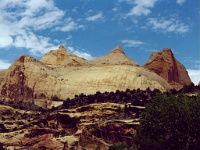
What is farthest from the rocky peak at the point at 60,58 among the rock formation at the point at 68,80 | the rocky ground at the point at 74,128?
the rocky ground at the point at 74,128

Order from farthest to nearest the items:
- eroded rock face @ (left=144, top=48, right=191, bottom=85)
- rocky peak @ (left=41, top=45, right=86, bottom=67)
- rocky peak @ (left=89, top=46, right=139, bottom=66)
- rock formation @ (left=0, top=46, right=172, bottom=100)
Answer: eroded rock face @ (left=144, top=48, right=191, bottom=85), rocky peak @ (left=41, top=45, right=86, bottom=67), rocky peak @ (left=89, top=46, right=139, bottom=66), rock formation @ (left=0, top=46, right=172, bottom=100)

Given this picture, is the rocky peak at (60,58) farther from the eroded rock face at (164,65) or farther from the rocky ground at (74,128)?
the rocky ground at (74,128)

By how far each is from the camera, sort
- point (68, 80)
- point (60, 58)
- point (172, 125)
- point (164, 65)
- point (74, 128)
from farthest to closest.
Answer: point (60, 58), point (164, 65), point (68, 80), point (74, 128), point (172, 125)

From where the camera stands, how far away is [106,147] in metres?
43.7

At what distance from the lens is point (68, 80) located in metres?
83.9

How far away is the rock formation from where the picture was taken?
80000 mm

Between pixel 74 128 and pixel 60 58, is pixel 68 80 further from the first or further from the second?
pixel 74 128

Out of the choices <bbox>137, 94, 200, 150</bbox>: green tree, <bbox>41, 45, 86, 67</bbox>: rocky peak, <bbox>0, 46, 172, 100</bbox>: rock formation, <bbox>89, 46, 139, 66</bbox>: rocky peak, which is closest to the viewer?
<bbox>137, 94, 200, 150</bbox>: green tree

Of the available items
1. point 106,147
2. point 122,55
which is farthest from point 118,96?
point 122,55

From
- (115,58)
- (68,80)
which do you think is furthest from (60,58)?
(68,80)

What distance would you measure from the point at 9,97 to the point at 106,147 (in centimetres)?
4500

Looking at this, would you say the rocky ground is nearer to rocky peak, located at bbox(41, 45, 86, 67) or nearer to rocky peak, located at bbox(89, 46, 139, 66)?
rocky peak, located at bbox(89, 46, 139, 66)

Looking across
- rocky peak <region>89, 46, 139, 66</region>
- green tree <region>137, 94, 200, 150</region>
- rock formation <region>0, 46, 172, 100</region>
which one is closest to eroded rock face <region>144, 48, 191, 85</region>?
rocky peak <region>89, 46, 139, 66</region>

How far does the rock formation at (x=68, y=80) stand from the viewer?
80.0m
